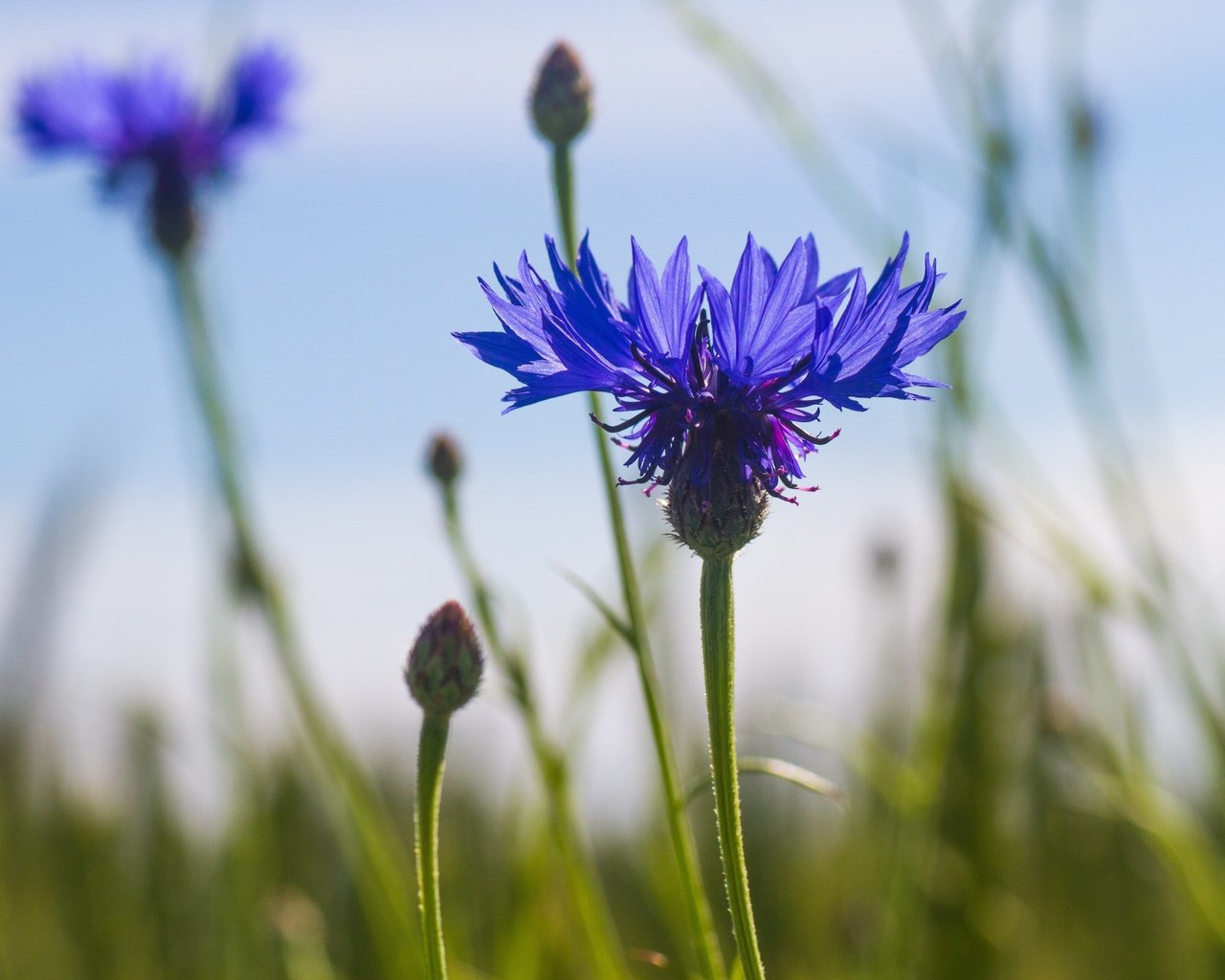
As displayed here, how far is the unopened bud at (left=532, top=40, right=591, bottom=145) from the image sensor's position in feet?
3.37

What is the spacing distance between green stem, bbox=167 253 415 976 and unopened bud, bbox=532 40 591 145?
70cm

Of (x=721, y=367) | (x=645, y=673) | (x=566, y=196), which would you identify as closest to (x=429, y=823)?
(x=645, y=673)

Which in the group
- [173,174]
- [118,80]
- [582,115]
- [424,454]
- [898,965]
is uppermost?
[118,80]

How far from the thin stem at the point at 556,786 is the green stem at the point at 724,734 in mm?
397

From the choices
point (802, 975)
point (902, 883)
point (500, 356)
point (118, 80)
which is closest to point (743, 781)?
point (802, 975)

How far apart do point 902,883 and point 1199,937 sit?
510mm

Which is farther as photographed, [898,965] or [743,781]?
[743,781]

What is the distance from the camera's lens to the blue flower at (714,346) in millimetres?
745

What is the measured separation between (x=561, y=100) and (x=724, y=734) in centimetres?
55

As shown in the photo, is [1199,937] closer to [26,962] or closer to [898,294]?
[898,294]

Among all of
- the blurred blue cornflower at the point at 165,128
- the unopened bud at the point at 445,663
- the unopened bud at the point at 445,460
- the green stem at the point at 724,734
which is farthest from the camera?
the blurred blue cornflower at the point at 165,128

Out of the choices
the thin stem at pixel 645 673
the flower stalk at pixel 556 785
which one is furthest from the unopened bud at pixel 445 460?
the thin stem at pixel 645 673

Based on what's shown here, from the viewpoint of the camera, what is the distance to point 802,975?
1.90m

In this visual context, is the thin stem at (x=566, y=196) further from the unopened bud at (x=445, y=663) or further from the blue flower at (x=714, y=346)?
the unopened bud at (x=445, y=663)
